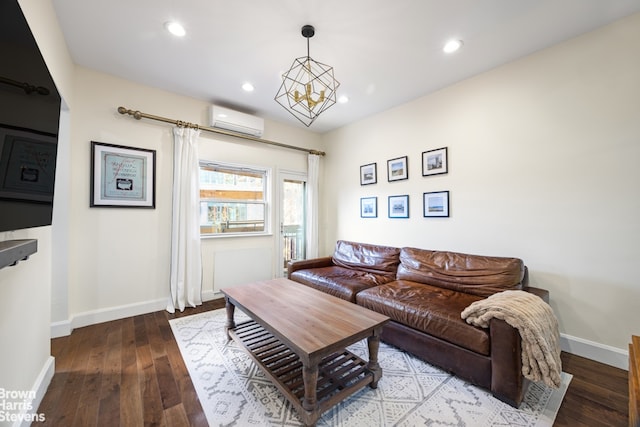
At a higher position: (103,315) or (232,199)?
(232,199)

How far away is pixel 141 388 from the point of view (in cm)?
173

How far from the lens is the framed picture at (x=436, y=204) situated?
118 inches

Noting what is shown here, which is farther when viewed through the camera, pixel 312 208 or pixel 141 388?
pixel 312 208

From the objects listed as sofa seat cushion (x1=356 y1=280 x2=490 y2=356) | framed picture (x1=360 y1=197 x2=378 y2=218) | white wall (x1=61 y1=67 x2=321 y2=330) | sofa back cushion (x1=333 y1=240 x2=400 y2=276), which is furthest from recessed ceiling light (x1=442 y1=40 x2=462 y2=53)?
white wall (x1=61 y1=67 x2=321 y2=330)

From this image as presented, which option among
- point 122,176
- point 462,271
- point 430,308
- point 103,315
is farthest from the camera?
point 122,176

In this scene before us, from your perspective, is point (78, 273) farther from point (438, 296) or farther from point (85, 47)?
point (438, 296)

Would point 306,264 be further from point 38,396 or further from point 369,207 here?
point 38,396

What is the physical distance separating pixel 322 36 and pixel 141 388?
119 inches

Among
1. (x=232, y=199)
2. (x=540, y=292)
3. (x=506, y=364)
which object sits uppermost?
(x=232, y=199)

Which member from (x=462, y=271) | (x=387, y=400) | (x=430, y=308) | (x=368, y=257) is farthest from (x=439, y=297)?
(x=368, y=257)

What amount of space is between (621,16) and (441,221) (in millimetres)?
2133

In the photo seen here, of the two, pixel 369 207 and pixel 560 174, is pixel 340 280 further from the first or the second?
pixel 560 174

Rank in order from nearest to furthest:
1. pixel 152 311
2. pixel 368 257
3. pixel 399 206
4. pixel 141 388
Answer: pixel 141 388 → pixel 152 311 → pixel 368 257 → pixel 399 206

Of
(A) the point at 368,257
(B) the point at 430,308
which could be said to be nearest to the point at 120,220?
(A) the point at 368,257
